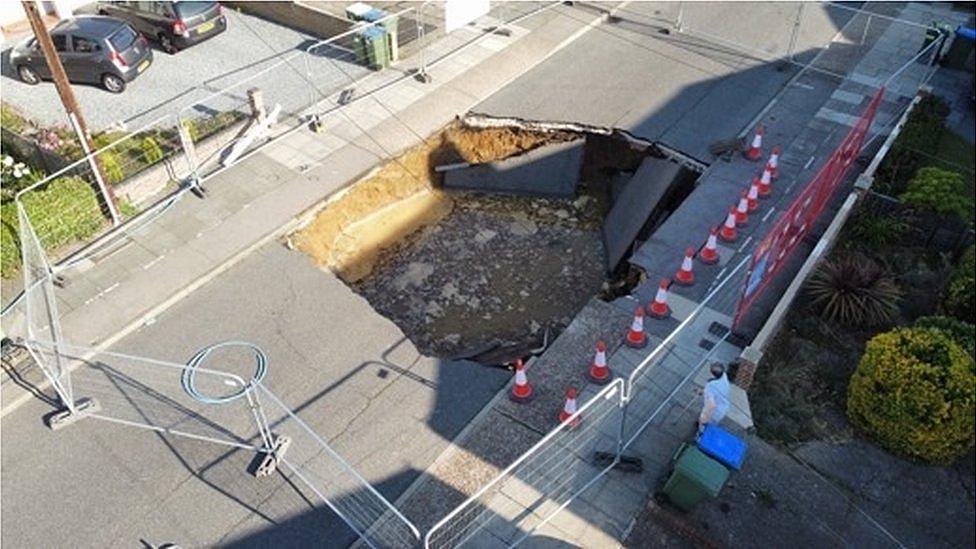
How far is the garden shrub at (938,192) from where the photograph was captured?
36.0 feet

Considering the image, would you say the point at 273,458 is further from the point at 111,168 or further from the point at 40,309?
the point at 111,168

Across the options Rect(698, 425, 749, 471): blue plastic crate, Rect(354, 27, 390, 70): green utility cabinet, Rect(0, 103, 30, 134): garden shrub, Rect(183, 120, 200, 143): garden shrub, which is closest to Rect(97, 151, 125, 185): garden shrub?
Rect(183, 120, 200, 143): garden shrub

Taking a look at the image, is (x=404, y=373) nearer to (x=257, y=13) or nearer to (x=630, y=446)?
(x=630, y=446)

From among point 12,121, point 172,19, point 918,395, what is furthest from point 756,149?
point 12,121

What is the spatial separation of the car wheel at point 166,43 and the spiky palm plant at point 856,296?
50.0 feet

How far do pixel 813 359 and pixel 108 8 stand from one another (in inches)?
695

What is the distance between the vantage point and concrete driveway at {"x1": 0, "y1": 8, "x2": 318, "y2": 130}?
15.8 meters

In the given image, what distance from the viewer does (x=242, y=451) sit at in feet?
31.3

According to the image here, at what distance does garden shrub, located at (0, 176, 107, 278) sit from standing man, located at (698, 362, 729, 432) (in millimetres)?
10152

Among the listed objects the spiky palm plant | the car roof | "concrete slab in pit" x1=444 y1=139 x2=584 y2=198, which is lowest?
"concrete slab in pit" x1=444 y1=139 x2=584 y2=198

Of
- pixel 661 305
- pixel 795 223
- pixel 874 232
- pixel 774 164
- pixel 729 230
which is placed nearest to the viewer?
pixel 661 305

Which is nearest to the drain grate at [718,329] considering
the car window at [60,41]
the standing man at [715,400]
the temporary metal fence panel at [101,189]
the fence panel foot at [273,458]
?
the standing man at [715,400]

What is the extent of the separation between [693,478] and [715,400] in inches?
40.8

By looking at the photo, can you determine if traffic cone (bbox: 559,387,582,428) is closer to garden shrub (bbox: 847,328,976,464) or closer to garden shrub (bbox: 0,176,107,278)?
garden shrub (bbox: 847,328,976,464)
